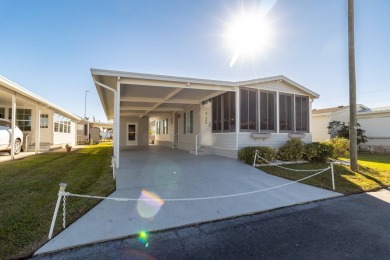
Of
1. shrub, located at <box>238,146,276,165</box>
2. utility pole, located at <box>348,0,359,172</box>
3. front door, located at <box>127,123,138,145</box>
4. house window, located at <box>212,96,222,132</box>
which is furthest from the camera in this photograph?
front door, located at <box>127,123,138,145</box>

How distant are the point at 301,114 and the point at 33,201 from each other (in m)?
12.3

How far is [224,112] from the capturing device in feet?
33.8

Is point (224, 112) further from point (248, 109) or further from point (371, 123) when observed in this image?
point (371, 123)

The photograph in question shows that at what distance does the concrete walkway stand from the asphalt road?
250 mm

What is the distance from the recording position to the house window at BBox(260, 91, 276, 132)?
33.5 ft

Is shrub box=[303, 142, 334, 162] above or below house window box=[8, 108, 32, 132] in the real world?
below

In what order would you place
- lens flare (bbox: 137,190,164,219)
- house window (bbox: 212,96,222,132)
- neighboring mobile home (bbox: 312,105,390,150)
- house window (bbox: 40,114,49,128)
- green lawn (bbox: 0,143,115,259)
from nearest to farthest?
green lawn (bbox: 0,143,115,259) < lens flare (bbox: 137,190,164,219) < house window (bbox: 212,96,222,132) < house window (bbox: 40,114,49,128) < neighboring mobile home (bbox: 312,105,390,150)

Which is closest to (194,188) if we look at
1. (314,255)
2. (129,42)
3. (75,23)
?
(314,255)

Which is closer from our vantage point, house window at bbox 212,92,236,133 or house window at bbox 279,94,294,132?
house window at bbox 212,92,236,133

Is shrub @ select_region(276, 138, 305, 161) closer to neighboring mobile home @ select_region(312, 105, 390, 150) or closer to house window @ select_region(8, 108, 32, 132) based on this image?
neighboring mobile home @ select_region(312, 105, 390, 150)

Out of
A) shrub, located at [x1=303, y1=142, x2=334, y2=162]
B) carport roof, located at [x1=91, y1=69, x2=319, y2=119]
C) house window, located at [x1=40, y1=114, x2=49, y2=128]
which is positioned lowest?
shrub, located at [x1=303, y1=142, x2=334, y2=162]

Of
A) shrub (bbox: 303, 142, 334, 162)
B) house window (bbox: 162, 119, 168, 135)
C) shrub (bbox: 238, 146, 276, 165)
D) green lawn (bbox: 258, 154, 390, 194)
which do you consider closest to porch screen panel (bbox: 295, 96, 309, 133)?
shrub (bbox: 303, 142, 334, 162)

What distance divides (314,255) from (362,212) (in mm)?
2445

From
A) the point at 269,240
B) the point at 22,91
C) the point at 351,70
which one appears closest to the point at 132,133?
the point at 22,91
